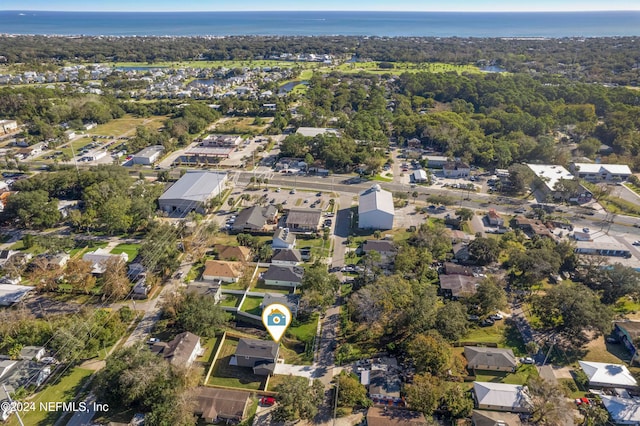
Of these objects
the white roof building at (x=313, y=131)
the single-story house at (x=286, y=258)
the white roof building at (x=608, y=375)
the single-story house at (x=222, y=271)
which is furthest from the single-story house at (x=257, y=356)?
the white roof building at (x=313, y=131)

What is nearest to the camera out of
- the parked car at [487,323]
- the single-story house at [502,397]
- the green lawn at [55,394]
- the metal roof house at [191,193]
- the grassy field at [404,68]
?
the green lawn at [55,394]

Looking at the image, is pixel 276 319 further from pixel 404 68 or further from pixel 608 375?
pixel 404 68

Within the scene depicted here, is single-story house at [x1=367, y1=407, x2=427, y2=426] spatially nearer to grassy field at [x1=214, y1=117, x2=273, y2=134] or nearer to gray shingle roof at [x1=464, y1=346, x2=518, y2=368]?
gray shingle roof at [x1=464, y1=346, x2=518, y2=368]

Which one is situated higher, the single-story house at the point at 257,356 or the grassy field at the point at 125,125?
the grassy field at the point at 125,125

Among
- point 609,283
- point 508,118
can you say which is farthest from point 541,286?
point 508,118

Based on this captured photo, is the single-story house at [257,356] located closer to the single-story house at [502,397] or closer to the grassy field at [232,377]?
the grassy field at [232,377]

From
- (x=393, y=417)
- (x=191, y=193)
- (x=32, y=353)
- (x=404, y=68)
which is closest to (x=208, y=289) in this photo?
(x=32, y=353)

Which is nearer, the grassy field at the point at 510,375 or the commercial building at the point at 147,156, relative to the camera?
the grassy field at the point at 510,375

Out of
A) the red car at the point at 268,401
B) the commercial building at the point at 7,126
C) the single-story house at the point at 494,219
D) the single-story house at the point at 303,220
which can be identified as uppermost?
the commercial building at the point at 7,126

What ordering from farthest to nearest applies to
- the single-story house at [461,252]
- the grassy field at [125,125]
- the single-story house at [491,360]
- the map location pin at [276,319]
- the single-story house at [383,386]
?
1. the grassy field at [125,125]
2. the single-story house at [461,252]
3. the map location pin at [276,319]
4. the single-story house at [491,360]
5. the single-story house at [383,386]
